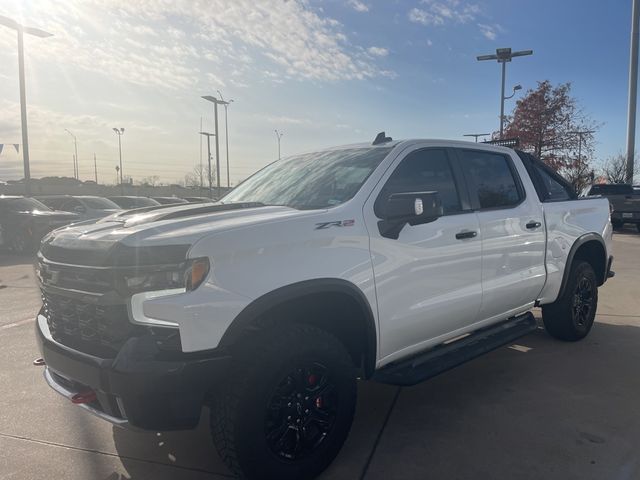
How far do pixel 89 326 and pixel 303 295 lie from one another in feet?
3.57

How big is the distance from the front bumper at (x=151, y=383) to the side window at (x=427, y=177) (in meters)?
1.62

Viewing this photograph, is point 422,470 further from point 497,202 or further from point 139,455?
point 497,202

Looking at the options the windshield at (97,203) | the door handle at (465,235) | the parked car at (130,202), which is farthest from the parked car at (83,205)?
the door handle at (465,235)

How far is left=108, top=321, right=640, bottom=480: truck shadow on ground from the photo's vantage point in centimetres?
292

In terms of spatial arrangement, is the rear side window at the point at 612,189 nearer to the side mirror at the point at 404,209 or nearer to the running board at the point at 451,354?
the running board at the point at 451,354

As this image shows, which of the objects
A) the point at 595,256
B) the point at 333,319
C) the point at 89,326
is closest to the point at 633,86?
the point at 595,256

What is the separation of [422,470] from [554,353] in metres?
2.64

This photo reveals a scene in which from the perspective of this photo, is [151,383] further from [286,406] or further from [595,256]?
[595,256]

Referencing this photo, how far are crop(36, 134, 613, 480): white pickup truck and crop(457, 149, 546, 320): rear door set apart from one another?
0.03 meters

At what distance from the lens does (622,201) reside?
736 inches

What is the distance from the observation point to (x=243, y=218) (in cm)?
278

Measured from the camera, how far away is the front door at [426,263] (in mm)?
3074

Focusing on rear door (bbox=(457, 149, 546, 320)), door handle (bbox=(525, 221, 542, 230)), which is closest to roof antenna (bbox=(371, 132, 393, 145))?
rear door (bbox=(457, 149, 546, 320))

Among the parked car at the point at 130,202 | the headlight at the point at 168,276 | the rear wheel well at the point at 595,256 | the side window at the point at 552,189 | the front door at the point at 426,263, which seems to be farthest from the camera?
the parked car at the point at 130,202
